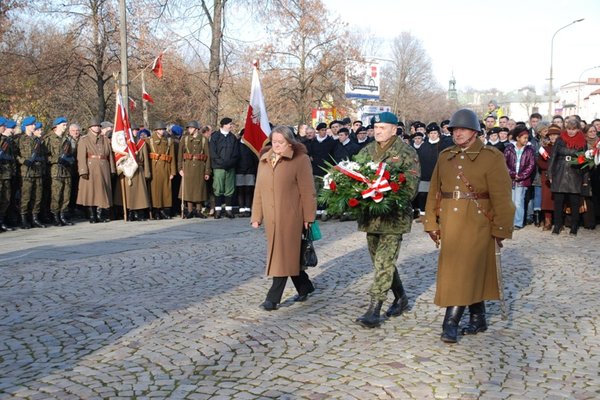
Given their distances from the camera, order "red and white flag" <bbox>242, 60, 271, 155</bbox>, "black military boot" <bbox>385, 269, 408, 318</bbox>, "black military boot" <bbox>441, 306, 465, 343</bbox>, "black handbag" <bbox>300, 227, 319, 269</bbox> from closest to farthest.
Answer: "black military boot" <bbox>441, 306, 465, 343</bbox> → "black military boot" <bbox>385, 269, 408, 318</bbox> → "black handbag" <bbox>300, 227, 319, 269</bbox> → "red and white flag" <bbox>242, 60, 271, 155</bbox>

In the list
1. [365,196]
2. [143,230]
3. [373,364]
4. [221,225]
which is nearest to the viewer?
[373,364]

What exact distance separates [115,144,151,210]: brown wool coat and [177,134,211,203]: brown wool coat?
89cm

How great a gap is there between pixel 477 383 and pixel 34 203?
1118 cm

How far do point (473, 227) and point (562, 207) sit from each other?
8.36m

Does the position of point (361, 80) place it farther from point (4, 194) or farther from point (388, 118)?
point (388, 118)

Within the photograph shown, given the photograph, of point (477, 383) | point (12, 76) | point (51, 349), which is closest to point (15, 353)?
point (51, 349)

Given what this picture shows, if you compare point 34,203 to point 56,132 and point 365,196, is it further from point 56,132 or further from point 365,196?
point 365,196

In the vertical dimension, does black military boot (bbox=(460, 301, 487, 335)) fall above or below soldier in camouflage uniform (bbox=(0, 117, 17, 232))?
below

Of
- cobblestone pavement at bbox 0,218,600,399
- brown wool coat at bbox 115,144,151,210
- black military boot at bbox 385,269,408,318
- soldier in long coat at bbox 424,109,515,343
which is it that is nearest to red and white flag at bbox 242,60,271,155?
cobblestone pavement at bbox 0,218,600,399

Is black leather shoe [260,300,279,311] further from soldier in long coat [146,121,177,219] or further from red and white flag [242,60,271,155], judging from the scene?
soldier in long coat [146,121,177,219]

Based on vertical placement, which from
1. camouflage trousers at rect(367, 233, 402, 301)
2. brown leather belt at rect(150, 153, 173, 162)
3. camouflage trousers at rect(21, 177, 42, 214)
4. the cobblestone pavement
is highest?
brown leather belt at rect(150, 153, 173, 162)

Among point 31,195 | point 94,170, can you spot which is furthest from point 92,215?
point 31,195

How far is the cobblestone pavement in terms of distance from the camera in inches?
193

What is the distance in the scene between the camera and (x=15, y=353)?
5.68 m
